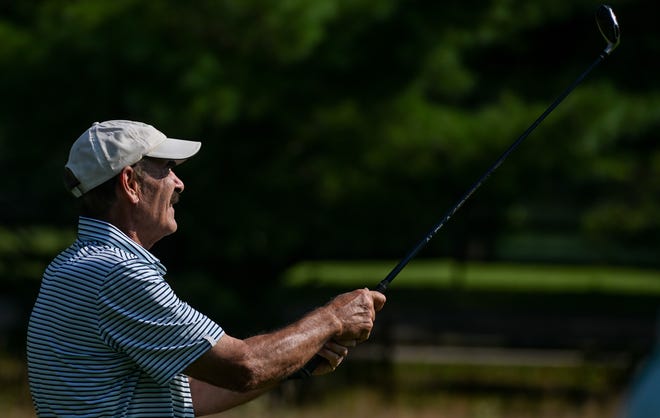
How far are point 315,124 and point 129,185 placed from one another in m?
6.69

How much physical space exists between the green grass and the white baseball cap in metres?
21.4

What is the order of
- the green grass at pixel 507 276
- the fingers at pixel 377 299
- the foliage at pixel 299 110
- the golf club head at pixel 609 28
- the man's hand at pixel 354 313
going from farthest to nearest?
the green grass at pixel 507 276, the foliage at pixel 299 110, the golf club head at pixel 609 28, the fingers at pixel 377 299, the man's hand at pixel 354 313

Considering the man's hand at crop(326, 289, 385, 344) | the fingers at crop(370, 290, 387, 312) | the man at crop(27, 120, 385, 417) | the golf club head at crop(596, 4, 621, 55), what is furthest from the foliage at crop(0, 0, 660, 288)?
the man at crop(27, 120, 385, 417)

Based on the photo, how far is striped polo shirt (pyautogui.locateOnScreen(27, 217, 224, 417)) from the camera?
8.34 ft

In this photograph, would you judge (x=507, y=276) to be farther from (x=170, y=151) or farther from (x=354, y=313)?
(x=170, y=151)

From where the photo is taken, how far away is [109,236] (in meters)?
2.67

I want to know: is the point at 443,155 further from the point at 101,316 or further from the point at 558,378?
the point at 101,316

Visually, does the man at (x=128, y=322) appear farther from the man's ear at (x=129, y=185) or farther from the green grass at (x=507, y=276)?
the green grass at (x=507, y=276)

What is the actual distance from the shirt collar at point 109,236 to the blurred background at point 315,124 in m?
5.80

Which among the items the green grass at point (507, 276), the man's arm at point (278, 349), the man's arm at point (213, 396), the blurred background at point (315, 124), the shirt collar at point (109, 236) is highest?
the shirt collar at point (109, 236)

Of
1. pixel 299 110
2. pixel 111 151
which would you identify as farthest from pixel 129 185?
pixel 299 110

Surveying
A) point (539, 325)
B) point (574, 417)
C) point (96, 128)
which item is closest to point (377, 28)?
point (574, 417)

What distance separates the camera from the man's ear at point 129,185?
8.90ft

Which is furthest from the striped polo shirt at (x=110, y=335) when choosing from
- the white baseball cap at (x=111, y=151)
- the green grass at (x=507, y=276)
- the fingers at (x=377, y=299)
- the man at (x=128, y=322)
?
the green grass at (x=507, y=276)
